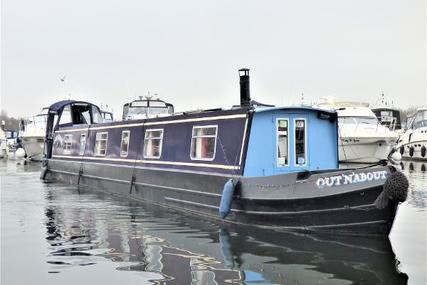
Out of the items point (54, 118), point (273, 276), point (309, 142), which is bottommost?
point (273, 276)

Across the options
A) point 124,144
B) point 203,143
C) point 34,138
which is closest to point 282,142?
point 203,143

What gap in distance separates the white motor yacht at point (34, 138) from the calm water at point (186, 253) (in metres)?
24.3

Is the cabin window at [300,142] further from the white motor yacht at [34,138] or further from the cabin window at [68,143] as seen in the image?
the white motor yacht at [34,138]

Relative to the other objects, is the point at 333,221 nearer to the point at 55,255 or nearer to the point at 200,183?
the point at 200,183

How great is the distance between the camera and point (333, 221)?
9234 millimetres

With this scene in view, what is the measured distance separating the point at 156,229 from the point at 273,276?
12.5 feet

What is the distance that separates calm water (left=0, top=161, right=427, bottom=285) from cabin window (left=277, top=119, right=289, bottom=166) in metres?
1.78

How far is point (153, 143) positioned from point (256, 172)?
4.42 m

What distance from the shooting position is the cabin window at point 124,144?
1548 centimetres

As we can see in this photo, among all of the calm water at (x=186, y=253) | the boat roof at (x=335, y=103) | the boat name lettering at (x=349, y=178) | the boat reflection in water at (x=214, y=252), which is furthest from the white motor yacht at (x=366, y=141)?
the boat name lettering at (x=349, y=178)

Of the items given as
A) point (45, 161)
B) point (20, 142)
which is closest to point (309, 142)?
point (45, 161)

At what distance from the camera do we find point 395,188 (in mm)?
8398

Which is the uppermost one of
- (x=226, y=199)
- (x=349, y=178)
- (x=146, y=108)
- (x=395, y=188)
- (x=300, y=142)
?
(x=146, y=108)

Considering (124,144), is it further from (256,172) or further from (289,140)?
(289,140)
